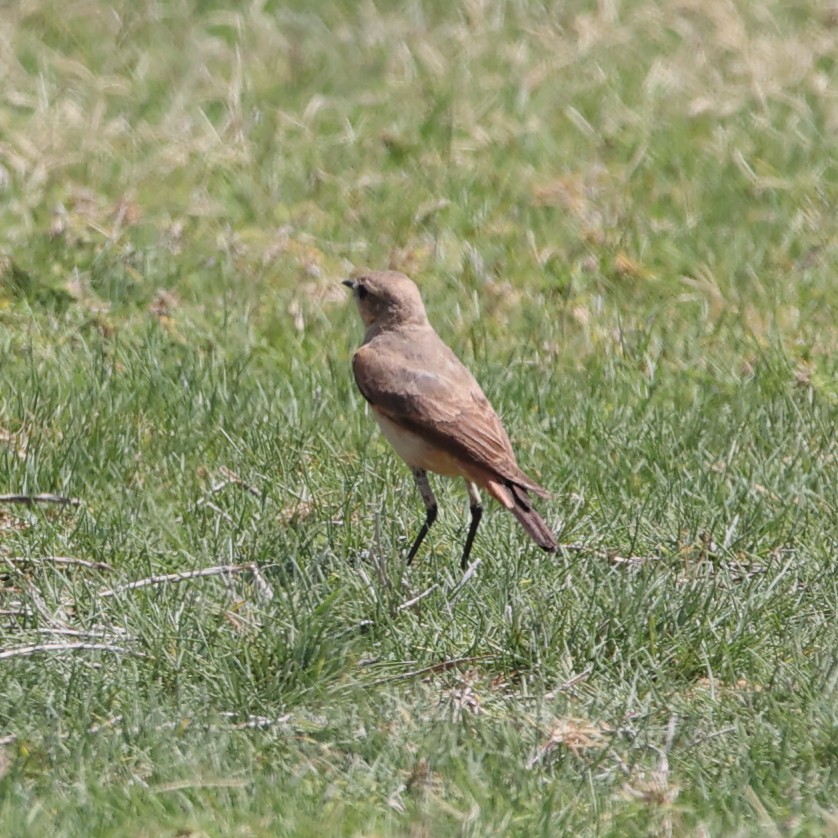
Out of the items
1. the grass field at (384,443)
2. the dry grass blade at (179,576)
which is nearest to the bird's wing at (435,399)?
the grass field at (384,443)

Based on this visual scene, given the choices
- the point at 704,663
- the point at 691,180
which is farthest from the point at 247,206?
the point at 704,663

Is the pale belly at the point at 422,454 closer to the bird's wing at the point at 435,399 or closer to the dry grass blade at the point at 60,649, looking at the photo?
the bird's wing at the point at 435,399

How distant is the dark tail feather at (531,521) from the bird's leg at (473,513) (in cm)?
20

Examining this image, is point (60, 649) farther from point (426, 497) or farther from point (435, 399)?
point (435, 399)

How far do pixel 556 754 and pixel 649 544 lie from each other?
149 cm

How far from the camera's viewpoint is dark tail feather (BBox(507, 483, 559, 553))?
5.71 m

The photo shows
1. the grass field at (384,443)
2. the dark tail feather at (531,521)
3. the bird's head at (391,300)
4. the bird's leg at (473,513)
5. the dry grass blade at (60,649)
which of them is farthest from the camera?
the bird's head at (391,300)

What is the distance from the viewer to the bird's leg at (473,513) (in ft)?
19.7

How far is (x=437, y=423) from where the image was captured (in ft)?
20.6

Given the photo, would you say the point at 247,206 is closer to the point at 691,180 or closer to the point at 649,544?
the point at 691,180

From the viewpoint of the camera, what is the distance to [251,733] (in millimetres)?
4953

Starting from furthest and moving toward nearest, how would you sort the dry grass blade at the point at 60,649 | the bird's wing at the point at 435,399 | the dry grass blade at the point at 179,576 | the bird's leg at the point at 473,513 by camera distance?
the bird's wing at the point at 435,399 < the bird's leg at the point at 473,513 < the dry grass blade at the point at 179,576 < the dry grass blade at the point at 60,649

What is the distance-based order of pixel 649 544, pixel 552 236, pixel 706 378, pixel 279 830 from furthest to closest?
pixel 552 236
pixel 706 378
pixel 649 544
pixel 279 830

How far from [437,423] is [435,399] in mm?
175
